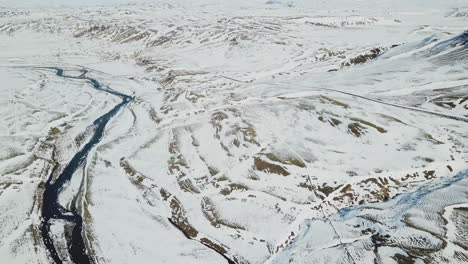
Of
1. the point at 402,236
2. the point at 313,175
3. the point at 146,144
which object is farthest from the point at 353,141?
the point at 146,144

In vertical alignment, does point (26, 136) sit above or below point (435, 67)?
below

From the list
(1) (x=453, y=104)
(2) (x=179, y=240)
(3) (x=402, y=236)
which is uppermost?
(1) (x=453, y=104)

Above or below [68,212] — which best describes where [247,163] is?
above

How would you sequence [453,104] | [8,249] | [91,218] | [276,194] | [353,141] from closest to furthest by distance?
[8,249] → [91,218] → [276,194] → [353,141] → [453,104]

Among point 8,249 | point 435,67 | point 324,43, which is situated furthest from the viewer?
point 324,43

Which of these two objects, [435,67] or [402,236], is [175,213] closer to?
[402,236]

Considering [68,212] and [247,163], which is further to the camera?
[247,163]

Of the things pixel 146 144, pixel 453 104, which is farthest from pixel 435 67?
pixel 146 144

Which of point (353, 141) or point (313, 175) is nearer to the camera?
point (313, 175)
